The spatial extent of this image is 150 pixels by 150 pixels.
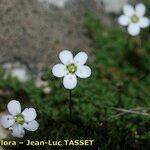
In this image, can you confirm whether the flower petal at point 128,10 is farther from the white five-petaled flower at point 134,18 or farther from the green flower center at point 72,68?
the green flower center at point 72,68

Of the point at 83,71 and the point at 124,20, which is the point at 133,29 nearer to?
the point at 124,20

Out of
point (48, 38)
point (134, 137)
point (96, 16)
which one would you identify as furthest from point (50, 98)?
point (96, 16)

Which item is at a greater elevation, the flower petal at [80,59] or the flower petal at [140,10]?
the flower petal at [140,10]

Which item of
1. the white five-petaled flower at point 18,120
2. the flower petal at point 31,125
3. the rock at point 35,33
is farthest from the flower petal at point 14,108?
the rock at point 35,33

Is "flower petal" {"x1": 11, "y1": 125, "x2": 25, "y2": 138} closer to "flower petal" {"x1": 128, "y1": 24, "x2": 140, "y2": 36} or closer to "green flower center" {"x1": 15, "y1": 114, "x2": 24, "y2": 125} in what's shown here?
"green flower center" {"x1": 15, "y1": 114, "x2": 24, "y2": 125}

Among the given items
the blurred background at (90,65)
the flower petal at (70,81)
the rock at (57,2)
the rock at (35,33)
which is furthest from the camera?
the rock at (57,2)

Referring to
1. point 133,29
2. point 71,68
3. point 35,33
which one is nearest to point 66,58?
point 71,68

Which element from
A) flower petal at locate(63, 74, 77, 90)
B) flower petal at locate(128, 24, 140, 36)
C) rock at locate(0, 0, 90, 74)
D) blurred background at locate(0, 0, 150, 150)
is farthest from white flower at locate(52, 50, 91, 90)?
flower petal at locate(128, 24, 140, 36)
